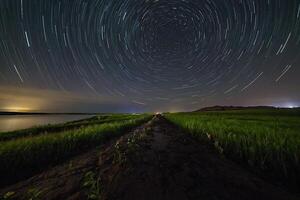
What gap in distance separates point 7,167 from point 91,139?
5157 mm

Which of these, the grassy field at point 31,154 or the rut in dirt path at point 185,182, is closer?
the rut in dirt path at point 185,182

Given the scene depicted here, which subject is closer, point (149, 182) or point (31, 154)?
point (149, 182)

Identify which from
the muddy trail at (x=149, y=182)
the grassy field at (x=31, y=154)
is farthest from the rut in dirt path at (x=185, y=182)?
the grassy field at (x=31, y=154)

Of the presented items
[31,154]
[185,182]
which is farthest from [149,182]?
[31,154]

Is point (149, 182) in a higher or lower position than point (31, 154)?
lower

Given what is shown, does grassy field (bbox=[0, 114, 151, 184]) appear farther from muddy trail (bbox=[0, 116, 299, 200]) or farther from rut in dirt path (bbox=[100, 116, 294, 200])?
rut in dirt path (bbox=[100, 116, 294, 200])

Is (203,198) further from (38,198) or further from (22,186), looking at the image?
(22,186)

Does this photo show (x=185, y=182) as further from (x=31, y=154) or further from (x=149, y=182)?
(x=31, y=154)

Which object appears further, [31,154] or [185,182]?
[31,154]

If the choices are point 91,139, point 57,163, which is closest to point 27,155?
point 57,163

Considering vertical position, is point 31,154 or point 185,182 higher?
point 31,154

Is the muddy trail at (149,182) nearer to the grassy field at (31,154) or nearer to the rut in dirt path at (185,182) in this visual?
the rut in dirt path at (185,182)

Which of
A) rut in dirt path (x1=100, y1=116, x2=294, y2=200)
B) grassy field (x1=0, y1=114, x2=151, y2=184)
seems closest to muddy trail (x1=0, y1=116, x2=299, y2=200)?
rut in dirt path (x1=100, y1=116, x2=294, y2=200)

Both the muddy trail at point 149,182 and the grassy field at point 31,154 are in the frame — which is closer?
the muddy trail at point 149,182
